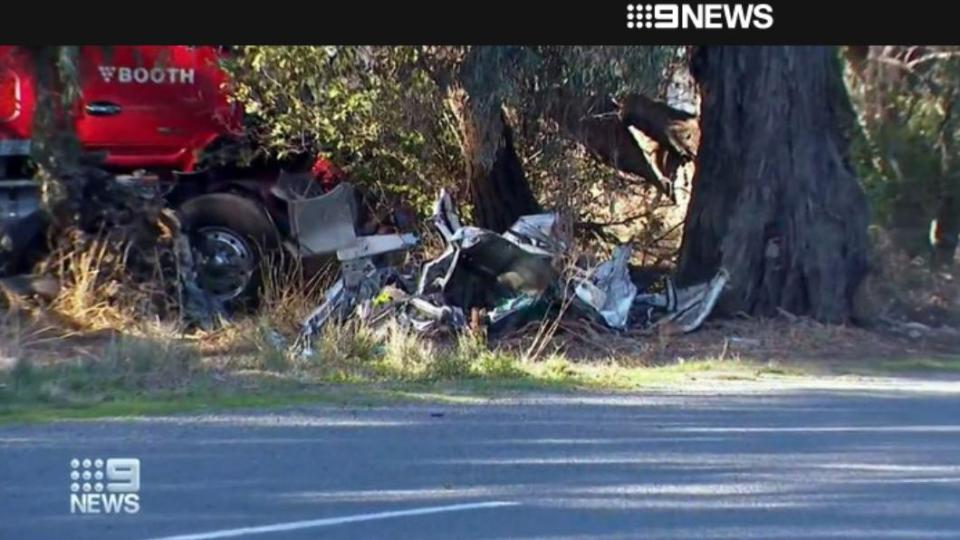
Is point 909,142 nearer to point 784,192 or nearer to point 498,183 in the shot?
point 784,192

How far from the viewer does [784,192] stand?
1950 centimetres

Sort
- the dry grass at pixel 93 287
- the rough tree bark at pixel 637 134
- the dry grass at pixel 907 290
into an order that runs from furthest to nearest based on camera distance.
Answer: the rough tree bark at pixel 637 134
the dry grass at pixel 907 290
the dry grass at pixel 93 287

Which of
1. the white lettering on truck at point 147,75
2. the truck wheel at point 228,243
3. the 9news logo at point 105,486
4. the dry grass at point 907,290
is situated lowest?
the 9news logo at point 105,486

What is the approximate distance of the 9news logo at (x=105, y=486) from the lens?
30.7 feet

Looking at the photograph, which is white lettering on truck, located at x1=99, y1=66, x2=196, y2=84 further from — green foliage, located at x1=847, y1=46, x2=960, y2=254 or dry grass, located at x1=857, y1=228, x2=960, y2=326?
green foliage, located at x1=847, y1=46, x2=960, y2=254

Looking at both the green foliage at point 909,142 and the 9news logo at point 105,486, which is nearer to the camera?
the 9news logo at point 105,486

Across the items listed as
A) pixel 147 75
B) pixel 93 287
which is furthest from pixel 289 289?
pixel 147 75

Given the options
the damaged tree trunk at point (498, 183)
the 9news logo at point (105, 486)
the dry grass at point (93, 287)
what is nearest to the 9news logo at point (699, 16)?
the damaged tree trunk at point (498, 183)

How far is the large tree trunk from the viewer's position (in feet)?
63.7

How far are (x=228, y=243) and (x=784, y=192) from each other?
6.19 meters

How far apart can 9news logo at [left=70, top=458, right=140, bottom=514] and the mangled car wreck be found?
7.27m

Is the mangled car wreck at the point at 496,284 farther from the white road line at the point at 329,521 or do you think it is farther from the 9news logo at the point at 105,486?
the white road line at the point at 329,521

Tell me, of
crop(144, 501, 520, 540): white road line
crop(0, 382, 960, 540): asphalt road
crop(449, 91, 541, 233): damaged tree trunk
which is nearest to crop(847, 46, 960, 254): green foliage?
crop(449, 91, 541, 233): damaged tree trunk

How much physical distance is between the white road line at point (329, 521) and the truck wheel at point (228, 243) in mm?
9990
